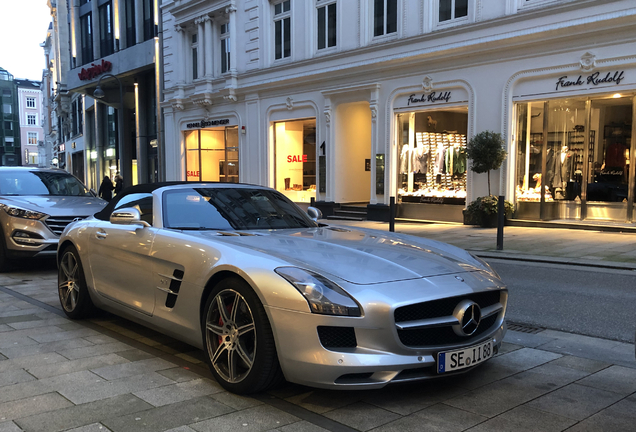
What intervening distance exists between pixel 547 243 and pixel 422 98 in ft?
24.0

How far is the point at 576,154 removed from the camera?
50.5ft

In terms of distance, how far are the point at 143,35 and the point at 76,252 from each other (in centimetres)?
2945

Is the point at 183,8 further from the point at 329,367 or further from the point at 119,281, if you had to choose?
the point at 329,367

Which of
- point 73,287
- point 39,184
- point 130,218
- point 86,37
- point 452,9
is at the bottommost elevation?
point 73,287

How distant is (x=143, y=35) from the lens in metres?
31.8

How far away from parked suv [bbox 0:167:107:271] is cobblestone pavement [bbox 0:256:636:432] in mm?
3903

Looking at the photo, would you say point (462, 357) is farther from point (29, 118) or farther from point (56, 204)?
point (29, 118)

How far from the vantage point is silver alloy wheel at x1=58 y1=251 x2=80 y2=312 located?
5477 mm

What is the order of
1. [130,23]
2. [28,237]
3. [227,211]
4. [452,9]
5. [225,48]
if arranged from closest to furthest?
1. [227,211]
2. [28,237]
3. [452,9]
4. [225,48]
5. [130,23]

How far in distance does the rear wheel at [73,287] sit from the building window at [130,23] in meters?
30.5

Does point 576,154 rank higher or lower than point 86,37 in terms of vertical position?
lower

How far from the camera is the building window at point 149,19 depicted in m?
30.9

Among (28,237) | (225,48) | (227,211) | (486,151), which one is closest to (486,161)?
(486,151)

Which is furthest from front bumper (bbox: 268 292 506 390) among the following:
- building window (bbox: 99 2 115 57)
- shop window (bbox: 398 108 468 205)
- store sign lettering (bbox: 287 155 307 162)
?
building window (bbox: 99 2 115 57)
